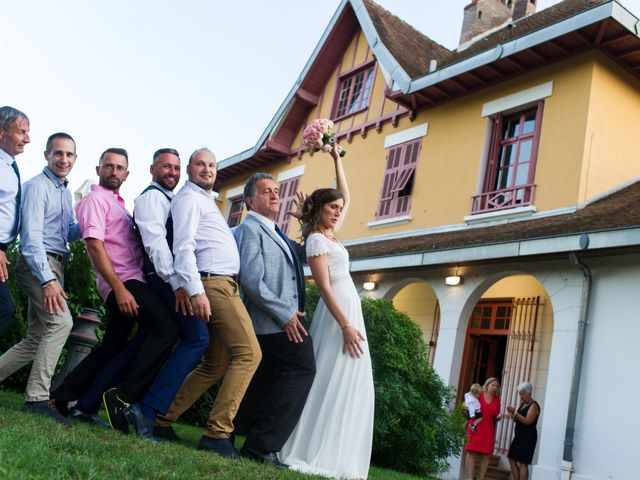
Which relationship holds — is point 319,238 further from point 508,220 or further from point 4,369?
point 508,220

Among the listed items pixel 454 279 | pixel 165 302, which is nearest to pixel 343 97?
pixel 454 279

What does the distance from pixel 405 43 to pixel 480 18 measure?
198 centimetres

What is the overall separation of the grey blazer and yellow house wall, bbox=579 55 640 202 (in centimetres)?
692

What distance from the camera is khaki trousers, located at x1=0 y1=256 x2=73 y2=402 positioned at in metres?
4.55

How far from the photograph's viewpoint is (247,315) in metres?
4.39

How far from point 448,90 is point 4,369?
32.0 ft

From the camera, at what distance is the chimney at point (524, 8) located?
15789 millimetres

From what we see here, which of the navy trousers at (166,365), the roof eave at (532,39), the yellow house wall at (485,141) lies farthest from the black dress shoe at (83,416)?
the roof eave at (532,39)

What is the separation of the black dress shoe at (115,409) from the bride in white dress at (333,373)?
3.30 feet

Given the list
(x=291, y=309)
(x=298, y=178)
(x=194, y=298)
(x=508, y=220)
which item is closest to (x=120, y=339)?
(x=194, y=298)

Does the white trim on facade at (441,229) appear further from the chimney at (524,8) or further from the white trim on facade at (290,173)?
the chimney at (524,8)

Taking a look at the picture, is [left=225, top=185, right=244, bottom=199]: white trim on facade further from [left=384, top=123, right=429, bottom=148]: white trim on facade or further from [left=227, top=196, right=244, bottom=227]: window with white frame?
[left=384, top=123, right=429, bottom=148]: white trim on facade

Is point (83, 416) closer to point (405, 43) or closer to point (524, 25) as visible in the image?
point (405, 43)

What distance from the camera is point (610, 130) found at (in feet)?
35.6
